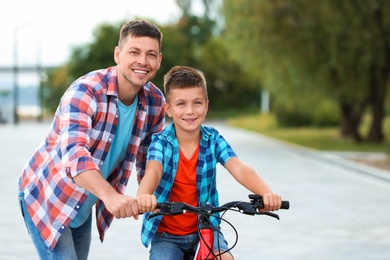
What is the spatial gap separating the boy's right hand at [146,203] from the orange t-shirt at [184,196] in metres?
0.52

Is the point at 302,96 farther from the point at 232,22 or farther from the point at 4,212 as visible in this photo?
the point at 4,212

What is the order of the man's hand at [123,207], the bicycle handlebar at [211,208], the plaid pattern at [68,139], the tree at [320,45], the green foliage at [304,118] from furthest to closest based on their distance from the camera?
the green foliage at [304,118], the tree at [320,45], the plaid pattern at [68,139], the bicycle handlebar at [211,208], the man's hand at [123,207]

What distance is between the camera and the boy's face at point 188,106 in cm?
375

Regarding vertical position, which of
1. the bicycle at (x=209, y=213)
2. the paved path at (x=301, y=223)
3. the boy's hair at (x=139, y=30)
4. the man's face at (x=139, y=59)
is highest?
the boy's hair at (x=139, y=30)

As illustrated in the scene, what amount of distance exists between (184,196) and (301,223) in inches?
A: 233

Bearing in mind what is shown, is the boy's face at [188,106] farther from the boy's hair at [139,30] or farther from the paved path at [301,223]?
the paved path at [301,223]

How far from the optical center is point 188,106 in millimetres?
3752

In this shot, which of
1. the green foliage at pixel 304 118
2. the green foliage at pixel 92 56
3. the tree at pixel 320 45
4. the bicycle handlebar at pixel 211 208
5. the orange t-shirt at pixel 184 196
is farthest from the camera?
the green foliage at pixel 92 56

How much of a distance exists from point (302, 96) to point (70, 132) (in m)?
25.8

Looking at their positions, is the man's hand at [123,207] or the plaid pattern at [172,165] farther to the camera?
the plaid pattern at [172,165]

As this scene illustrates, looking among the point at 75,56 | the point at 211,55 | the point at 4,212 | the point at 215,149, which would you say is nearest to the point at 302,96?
the point at 4,212

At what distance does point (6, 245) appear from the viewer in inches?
313

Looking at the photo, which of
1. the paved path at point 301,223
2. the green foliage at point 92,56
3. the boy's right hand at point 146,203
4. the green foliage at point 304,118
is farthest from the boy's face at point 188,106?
the green foliage at point 92,56

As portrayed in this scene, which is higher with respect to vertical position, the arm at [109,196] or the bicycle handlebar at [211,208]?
the arm at [109,196]
